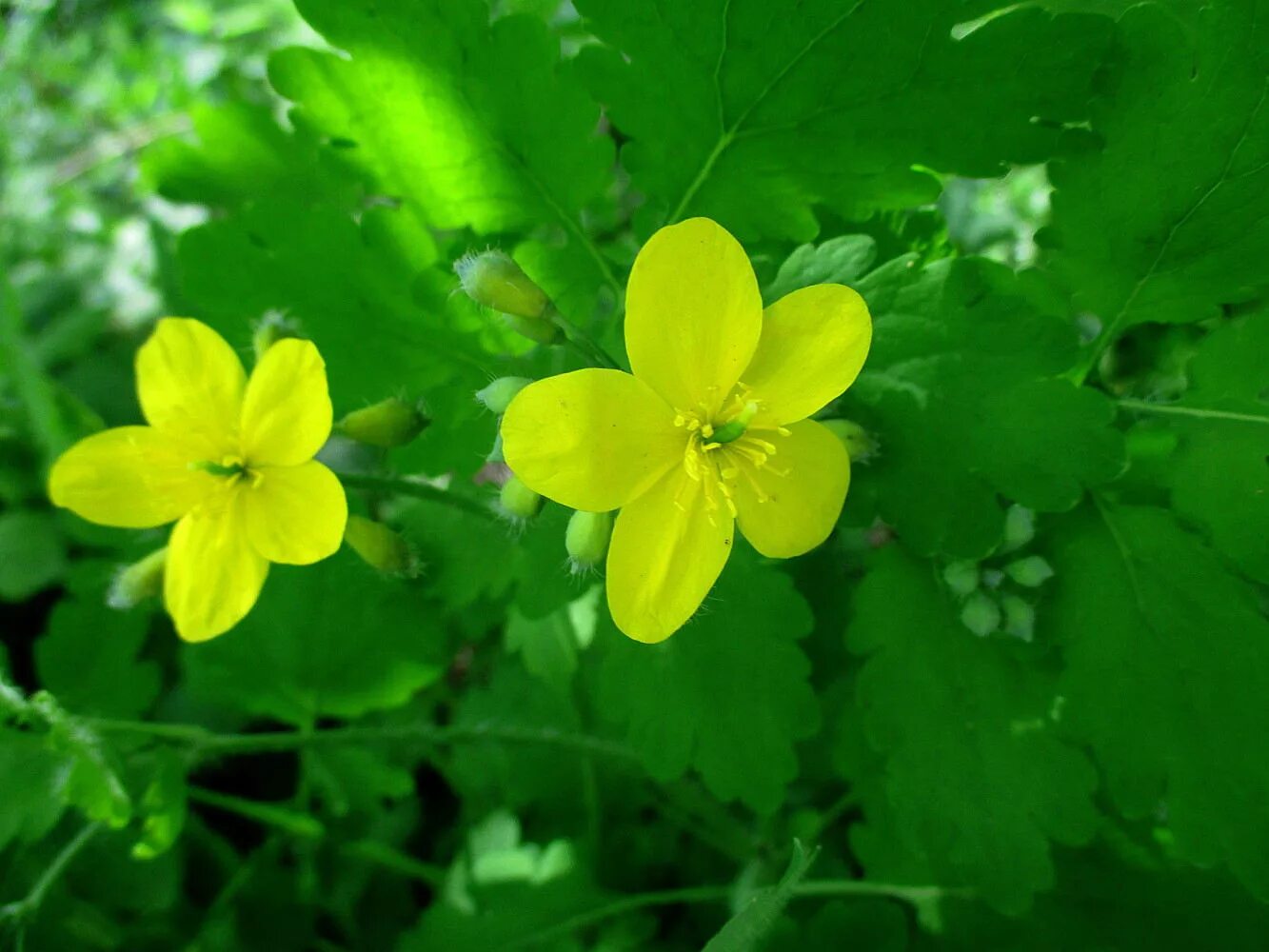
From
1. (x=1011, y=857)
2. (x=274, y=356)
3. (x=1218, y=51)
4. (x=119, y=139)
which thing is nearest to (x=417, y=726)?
(x=274, y=356)

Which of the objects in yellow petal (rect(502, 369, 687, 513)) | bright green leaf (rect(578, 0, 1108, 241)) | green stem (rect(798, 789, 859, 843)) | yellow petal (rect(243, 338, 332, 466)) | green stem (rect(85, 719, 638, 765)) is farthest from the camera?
green stem (rect(798, 789, 859, 843))

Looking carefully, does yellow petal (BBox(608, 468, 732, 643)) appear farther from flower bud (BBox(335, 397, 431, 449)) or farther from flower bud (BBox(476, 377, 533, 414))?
flower bud (BBox(335, 397, 431, 449))

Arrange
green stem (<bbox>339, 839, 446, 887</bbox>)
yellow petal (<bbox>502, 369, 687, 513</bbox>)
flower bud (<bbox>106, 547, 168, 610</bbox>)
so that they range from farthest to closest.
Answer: green stem (<bbox>339, 839, 446, 887</bbox>)
flower bud (<bbox>106, 547, 168, 610</bbox>)
yellow petal (<bbox>502, 369, 687, 513</bbox>)

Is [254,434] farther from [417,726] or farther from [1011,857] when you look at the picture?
[1011,857]

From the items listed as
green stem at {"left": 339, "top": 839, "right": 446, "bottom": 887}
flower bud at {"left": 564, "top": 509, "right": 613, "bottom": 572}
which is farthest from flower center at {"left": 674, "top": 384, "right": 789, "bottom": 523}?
green stem at {"left": 339, "top": 839, "right": 446, "bottom": 887}

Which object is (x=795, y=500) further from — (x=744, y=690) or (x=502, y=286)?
(x=502, y=286)

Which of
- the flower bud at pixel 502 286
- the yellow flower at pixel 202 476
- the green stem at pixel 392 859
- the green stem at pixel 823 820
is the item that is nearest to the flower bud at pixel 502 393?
the flower bud at pixel 502 286

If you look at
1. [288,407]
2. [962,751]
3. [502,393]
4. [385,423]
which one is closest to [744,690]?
[962,751]
